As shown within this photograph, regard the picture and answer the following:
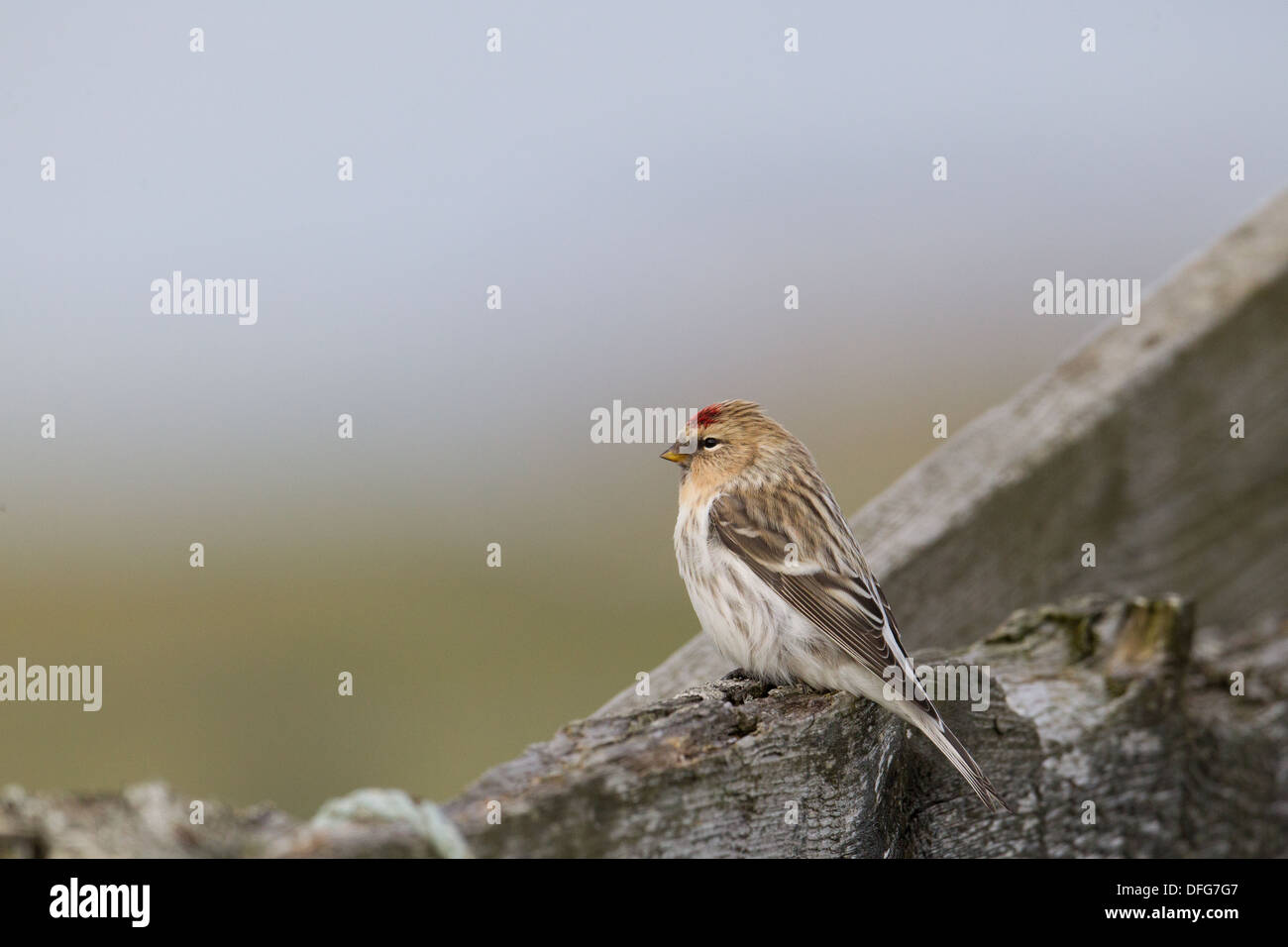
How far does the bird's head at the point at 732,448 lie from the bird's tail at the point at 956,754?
1.47m

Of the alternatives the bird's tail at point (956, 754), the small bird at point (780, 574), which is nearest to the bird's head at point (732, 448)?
the small bird at point (780, 574)

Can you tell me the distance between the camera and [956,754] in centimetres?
186

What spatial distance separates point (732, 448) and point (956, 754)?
161 cm

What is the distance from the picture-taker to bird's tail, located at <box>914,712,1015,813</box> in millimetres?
1844

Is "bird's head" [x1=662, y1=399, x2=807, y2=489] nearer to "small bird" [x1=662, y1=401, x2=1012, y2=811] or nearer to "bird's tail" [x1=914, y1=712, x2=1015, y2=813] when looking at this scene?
"small bird" [x1=662, y1=401, x2=1012, y2=811]

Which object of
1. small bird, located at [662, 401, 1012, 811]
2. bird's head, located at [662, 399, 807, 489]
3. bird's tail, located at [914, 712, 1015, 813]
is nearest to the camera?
bird's tail, located at [914, 712, 1015, 813]

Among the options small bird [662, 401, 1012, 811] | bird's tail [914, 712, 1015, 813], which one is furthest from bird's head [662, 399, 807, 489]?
bird's tail [914, 712, 1015, 813]

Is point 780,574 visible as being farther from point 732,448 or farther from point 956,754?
point 956,754

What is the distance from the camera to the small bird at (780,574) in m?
2.28

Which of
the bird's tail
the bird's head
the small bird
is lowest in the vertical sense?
the bird's tail

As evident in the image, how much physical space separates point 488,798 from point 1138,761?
1.25 meters

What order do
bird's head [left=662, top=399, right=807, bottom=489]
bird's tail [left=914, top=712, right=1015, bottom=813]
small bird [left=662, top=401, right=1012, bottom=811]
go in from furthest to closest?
bird's head [left=662, top=399, right=807, bottom=489], small bird [left=662, top=401, right=1012, bottom=811], bird's tail [left=914, top=712, right=1015, bottom=813]

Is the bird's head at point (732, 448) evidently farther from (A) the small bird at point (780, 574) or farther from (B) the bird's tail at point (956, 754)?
(B) the bird's tail at point (956, 754)
